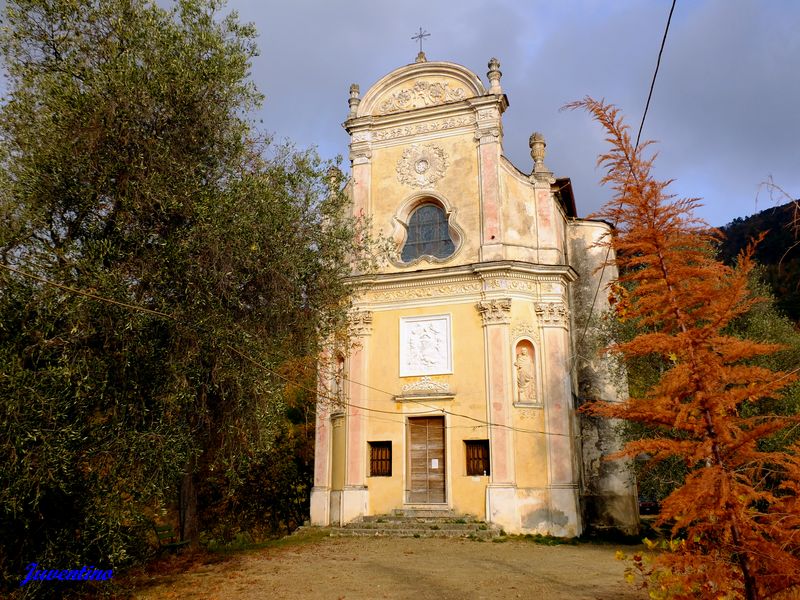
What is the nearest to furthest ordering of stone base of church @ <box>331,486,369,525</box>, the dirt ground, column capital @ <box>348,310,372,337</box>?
the dirt ground → stone base of church @ <box>331,486,369,525</box> → column capital @ <box>348,310,372,337</box>

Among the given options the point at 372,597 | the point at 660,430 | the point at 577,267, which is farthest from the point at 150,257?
the point at 577,267

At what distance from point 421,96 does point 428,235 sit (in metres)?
4.65

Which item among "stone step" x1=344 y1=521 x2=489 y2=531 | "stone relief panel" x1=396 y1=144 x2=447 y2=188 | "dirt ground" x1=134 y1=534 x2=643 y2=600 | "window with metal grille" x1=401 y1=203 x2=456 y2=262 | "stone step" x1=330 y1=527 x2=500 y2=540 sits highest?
"stone relief panel" x1=396 y1=144 x2=447 y2=188

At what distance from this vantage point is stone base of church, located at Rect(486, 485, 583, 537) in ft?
56.7

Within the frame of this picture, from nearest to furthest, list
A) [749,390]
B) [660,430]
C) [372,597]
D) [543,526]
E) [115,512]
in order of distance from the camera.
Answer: [749,390] → [115,512] → [372,597] → [660,430] → [543,526]

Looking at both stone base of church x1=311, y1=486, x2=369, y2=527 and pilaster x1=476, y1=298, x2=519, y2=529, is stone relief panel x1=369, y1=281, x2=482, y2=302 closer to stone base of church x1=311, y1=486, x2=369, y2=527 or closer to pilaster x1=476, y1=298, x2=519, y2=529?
pilaster x1=476, y1=298, x2=519, y2=529

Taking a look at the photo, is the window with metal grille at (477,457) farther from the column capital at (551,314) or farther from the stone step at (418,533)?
the column capital at (551,314)

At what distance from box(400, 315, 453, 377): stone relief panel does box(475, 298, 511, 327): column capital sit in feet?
3.87

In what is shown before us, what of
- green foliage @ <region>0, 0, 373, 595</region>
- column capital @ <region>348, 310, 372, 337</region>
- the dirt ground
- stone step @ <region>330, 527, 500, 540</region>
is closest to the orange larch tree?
the dirt ground

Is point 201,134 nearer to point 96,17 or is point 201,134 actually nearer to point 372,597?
point 96,17

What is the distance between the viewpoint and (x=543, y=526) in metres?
17.3

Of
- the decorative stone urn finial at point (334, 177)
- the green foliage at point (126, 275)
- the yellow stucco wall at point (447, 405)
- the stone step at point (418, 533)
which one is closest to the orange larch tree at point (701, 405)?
the green foliage at point (126, 275)

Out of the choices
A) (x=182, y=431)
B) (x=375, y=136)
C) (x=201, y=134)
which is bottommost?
(x=182, y=431)

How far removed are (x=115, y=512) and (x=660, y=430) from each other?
11.9 metres
